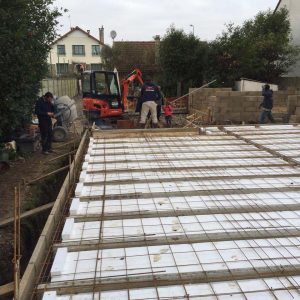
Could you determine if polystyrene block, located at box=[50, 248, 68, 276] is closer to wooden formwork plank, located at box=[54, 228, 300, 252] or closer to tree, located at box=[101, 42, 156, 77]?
wooden formwork plank, located at box=[54, 228, 300, 252]

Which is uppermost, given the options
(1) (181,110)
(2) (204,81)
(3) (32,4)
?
(3) (32,4)

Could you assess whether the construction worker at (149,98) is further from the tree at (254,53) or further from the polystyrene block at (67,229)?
the tree at (254,53)

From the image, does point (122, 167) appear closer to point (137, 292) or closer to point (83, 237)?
point (83, 237)

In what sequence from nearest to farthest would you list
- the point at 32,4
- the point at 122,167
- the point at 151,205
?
1. the point at 151,205
2. the point at 122,167
3. the point at 32,4

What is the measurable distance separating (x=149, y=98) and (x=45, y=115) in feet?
A: 8.58

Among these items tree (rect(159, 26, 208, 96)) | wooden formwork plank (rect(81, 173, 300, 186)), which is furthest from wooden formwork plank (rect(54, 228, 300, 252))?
tree (rect(159, 26, 208, 96))

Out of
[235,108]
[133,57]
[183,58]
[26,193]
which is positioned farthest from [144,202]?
[133,57]

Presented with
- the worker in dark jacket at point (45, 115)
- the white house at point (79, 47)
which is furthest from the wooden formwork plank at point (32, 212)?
the white house at point (79, 47)

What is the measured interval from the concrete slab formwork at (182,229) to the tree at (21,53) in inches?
128

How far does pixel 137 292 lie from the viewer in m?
2.32

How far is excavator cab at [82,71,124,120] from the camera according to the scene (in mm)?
12680

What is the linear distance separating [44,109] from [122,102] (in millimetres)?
4232

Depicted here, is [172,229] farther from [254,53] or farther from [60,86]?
[60,86]

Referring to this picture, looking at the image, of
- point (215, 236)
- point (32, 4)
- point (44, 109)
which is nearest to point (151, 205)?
point (215, 236)
